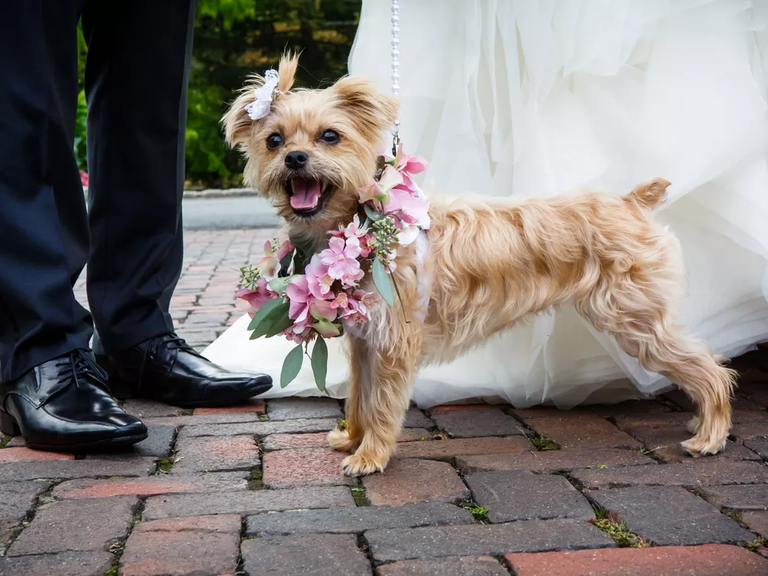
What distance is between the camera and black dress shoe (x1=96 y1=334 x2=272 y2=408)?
3408 millimetres

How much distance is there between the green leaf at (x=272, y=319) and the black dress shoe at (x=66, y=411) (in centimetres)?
54

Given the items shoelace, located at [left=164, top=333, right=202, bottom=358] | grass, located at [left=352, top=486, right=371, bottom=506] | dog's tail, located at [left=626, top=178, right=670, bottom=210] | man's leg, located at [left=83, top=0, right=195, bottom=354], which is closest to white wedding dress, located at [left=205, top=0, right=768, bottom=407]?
dog's tail, located at [left=626, top=178, right=670, bottom=210]

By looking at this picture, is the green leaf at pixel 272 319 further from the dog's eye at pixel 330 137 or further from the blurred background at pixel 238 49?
the blurred background at pixel 238 49

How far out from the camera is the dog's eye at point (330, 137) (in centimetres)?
267

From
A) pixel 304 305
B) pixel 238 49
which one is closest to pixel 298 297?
pixel 304 305

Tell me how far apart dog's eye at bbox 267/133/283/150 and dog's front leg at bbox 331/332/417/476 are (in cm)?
71

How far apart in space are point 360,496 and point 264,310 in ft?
2.12

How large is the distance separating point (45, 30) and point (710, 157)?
2343 mm

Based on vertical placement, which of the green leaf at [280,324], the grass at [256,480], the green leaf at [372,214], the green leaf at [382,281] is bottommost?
the grass at [256,480]

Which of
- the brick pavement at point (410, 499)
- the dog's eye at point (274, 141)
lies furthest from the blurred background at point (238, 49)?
the dog's eye at point (274, 141)

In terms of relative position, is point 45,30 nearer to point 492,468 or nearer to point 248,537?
point 248,537

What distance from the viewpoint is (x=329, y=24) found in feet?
45.3

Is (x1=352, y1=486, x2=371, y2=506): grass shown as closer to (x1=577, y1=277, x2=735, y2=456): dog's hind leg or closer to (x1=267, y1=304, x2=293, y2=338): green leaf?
(x1=267, y1=304, x2=293, y2=338): green leaf

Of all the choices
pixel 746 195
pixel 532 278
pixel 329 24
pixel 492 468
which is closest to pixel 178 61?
pixel 532 278
